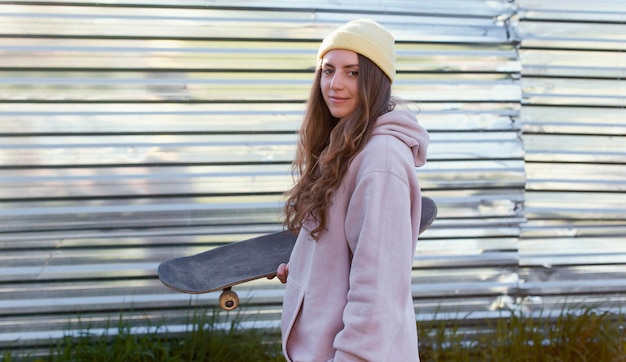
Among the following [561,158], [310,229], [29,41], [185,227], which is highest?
[29,41]

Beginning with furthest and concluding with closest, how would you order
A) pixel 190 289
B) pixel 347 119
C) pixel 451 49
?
pixel 451 49, pixel 190 289, pixel 347 119

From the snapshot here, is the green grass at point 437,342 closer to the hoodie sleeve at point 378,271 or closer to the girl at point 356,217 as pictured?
the girl at point 356,217

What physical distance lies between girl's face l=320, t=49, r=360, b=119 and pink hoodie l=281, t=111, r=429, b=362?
13 cm

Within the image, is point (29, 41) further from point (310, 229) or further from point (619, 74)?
point (619, 74)

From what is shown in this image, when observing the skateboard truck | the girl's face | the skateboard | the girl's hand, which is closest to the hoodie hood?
the girl's face

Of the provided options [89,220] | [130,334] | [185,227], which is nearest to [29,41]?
[89,220]

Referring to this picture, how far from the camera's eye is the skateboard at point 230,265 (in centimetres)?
253

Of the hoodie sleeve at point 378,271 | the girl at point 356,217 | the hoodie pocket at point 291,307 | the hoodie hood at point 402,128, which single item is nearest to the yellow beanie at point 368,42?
the girl at point 356,217

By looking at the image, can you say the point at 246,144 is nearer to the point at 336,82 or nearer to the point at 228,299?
the point at 228,299

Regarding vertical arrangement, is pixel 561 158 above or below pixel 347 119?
above

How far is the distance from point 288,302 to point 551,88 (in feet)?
9.82

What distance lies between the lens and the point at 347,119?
2.20 m

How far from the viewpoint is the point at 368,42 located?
219cm

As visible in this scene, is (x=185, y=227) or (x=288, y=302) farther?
(x=185, y=227)
